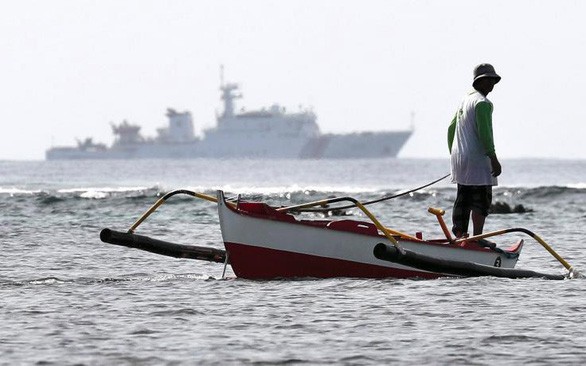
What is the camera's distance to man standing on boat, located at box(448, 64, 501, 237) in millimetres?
13836

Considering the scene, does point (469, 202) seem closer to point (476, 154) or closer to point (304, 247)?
point (476, 154)

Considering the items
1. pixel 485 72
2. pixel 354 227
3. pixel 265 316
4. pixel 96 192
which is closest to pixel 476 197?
pixel 485 72

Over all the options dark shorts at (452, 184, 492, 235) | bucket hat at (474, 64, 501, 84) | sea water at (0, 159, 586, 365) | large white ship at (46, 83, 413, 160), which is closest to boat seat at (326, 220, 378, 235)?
sea water at (0, 159, 586, 365)

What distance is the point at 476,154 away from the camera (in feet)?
45.7

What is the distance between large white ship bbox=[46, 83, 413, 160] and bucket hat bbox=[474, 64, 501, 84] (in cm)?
16211

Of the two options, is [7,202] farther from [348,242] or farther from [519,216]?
[348,242]

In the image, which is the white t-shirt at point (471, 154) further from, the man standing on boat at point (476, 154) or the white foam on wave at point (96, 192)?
the white foam on wave at point (96, 192)

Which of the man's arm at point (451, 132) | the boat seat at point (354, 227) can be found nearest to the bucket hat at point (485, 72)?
the man's arm at point (451, 132)

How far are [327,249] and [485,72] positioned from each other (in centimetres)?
259

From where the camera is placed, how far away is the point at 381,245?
1271 centimetres

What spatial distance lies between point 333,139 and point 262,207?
177191mm

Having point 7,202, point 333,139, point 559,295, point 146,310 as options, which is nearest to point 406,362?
point 146,310

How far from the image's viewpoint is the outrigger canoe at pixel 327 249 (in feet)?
43.5

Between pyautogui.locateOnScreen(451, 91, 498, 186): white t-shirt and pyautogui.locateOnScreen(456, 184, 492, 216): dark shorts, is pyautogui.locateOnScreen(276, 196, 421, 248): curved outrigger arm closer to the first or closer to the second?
pyautogui.locateOnScreen(456, 184, 492, 216): dark shorts
